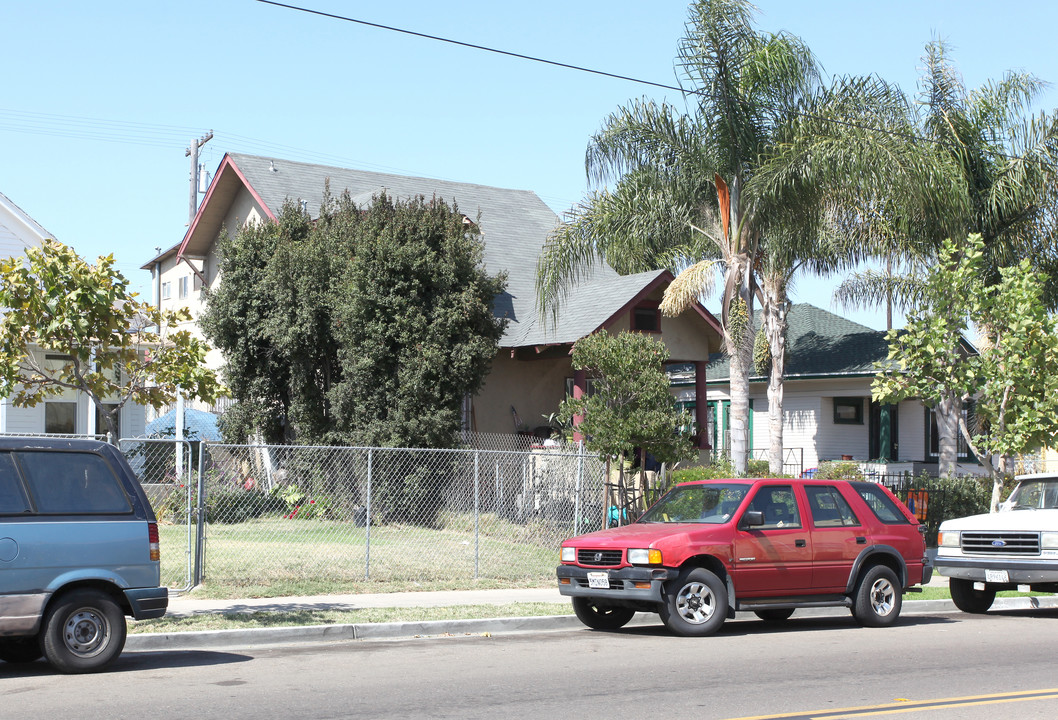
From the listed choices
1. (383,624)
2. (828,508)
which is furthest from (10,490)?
(828,508)

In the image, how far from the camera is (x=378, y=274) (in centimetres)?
2003

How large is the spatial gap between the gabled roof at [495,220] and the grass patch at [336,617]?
9395 millimetres

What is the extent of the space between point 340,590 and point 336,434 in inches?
290

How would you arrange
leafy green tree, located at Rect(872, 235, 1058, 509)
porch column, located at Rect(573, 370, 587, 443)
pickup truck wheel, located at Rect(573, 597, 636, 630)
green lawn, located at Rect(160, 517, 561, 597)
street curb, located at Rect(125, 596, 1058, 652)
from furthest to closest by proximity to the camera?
porch column, located at Rect(573, 370, 587, 443) → leafy green tree, located at Rect(872, 235, 1058, 509) → green lawn, located at Rect(160, 517, 561, 597) → pickup truck wheel, located at Rect(573, 597, 636, 630) → street curb, located at Rect(125, 596, 1058, 652)

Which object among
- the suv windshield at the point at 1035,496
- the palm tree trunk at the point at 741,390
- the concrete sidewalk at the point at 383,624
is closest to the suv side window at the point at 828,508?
the concrete sidewalk at the point at 383,624

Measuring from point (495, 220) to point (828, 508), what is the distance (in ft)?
58.8

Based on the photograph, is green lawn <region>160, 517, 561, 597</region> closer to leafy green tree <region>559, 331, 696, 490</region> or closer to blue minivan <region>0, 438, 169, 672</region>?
leafy green tree <region>559, 331, 696, 490</region>

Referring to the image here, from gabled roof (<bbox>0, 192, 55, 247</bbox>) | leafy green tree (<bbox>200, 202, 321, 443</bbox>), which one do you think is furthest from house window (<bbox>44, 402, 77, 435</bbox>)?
leafy green tree (<bbox>200, 202, 321, 443</bbox>)

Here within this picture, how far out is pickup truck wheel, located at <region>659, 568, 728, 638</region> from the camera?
11.1 metres

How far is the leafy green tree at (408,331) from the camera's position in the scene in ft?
65.7

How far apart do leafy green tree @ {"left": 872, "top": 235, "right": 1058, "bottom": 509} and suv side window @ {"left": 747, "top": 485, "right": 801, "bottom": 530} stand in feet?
21.3

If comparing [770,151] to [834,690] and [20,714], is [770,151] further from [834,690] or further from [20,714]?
[20,714]

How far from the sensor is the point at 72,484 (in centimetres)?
912

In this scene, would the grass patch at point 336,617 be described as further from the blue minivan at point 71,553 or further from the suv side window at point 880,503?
the suv side window at point 880,503
